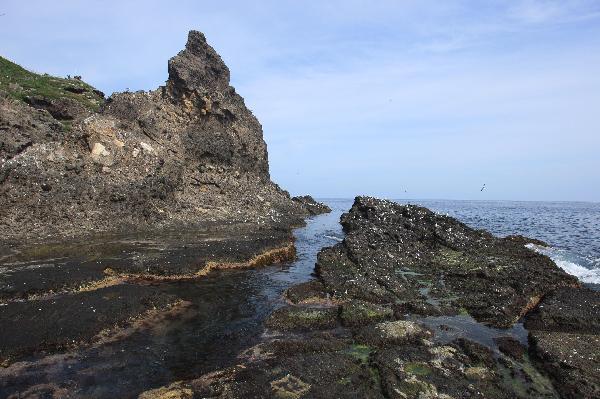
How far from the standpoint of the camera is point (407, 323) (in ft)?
47.0

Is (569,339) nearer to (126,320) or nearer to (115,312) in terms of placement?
(126,320)

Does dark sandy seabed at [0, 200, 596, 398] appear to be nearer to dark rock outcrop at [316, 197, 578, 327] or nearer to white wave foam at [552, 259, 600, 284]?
dark rock outcrop at [316, 197, 578, 327]

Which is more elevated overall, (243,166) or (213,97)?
(213,97)

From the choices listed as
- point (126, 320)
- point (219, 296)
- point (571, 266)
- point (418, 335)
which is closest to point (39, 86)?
point (219, 296)

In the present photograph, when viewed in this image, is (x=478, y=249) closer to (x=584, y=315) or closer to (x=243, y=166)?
(x=584, y=315)

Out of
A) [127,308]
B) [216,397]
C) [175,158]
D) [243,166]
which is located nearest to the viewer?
[216,397]

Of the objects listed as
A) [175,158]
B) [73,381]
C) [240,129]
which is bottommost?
[73,381]

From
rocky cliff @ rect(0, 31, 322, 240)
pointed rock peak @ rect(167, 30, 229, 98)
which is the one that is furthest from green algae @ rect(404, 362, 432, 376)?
pointed rock peak @ rect(167, 30, 229, 98)

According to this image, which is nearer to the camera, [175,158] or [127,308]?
[127,308]

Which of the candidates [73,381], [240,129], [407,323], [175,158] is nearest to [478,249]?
[407,323]

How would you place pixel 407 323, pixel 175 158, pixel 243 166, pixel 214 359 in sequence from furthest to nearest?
1. pixel 243 166
2. pixel 175 158
3. pixel 407 323
4. pixel 214 359

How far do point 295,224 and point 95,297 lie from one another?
1305 inches

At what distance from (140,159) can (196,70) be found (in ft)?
52.6

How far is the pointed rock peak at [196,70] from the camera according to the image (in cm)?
4778
